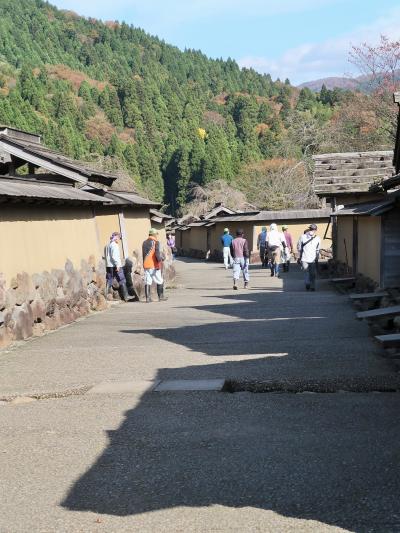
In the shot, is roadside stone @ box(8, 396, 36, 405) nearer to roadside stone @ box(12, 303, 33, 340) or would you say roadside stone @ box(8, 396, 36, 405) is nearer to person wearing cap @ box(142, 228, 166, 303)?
roadside stone @ box(12, 303, 33, 340)

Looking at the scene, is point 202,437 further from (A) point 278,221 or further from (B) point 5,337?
(A) point 278,221

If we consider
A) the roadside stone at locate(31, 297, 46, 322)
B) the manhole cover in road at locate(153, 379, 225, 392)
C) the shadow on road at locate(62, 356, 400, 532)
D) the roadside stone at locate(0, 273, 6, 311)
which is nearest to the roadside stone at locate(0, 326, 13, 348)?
the roadside stone at locate(0, 273, 6, 311)

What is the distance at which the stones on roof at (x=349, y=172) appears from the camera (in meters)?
25.3

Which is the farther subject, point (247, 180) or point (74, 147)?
point (74, 147)

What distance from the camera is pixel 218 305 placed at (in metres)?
16.1

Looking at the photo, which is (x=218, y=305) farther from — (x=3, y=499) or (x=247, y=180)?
(x=247, y=180)

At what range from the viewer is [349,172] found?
1017 inches

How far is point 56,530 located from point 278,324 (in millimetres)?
8381

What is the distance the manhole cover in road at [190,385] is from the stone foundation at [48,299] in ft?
12.7

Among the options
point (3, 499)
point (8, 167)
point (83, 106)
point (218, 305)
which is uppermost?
point (83, 106)

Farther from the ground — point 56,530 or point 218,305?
point 56,530

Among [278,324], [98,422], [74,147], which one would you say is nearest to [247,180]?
[74,147]

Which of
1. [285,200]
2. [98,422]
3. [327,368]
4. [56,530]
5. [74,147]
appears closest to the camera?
[56,530]

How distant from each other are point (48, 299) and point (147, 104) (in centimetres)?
10999
